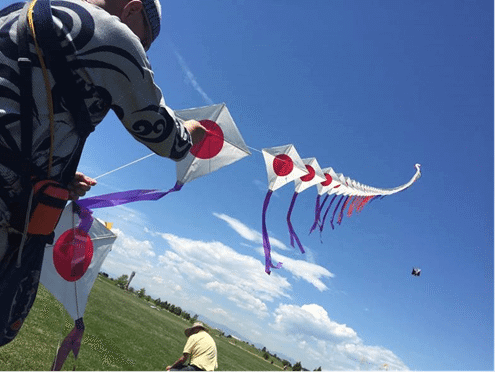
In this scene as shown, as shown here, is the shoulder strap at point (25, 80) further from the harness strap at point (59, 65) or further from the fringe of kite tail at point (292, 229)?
the fringe of kite tail at point (292, 229)

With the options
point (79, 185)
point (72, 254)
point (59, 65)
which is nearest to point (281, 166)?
point (72, 254)

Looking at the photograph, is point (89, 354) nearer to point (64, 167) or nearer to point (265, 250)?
point (265, 250)

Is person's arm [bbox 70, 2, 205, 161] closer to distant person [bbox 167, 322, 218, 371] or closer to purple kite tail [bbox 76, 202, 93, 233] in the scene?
purple kite tail [bbox 76, 202, 93, 233]

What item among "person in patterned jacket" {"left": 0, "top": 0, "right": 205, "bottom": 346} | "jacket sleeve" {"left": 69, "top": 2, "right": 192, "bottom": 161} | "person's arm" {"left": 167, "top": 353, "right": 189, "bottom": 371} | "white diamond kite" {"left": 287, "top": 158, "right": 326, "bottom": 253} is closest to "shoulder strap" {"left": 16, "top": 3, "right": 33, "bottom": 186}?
"person in patterned jacket" {"left": 0, "top": 0, "right": 205, "bottom": 346}

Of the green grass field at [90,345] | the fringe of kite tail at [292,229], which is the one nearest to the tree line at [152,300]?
the green grass field at [90,345]

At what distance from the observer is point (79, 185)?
1811mm

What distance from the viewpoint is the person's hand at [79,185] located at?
5.93ft

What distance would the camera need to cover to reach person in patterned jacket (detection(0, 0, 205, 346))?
4.76ft

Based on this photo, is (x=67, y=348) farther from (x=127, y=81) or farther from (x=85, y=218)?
(x=127, y=81)

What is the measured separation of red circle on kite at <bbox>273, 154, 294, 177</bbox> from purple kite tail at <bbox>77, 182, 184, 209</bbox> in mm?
3316

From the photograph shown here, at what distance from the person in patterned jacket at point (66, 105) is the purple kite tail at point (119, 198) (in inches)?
55.3

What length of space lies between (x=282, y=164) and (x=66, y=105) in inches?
210

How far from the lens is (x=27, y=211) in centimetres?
156

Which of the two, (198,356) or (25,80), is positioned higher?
(25,80)
